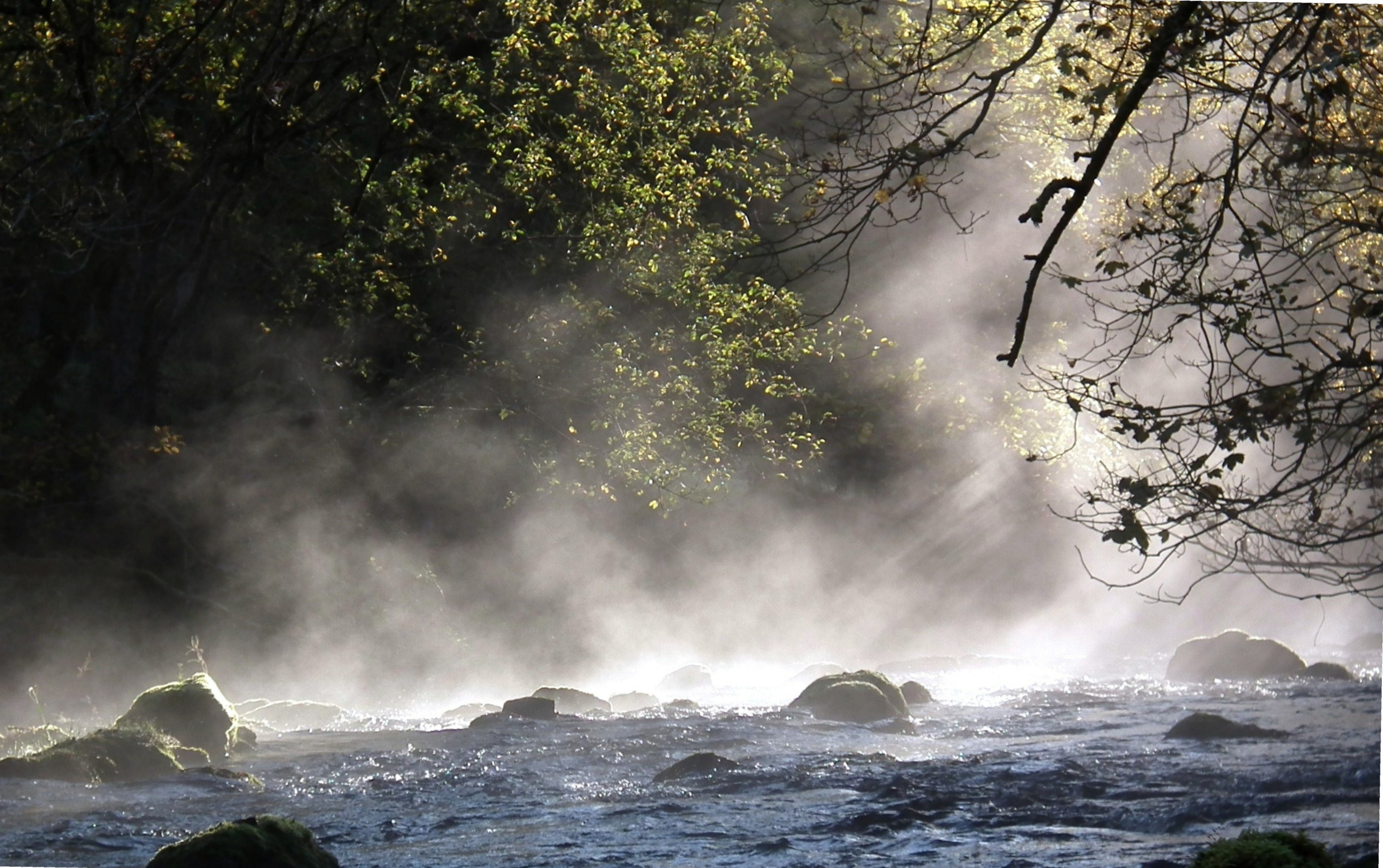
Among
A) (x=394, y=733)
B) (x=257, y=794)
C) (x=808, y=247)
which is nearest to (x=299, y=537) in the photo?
(x=394, y=733)

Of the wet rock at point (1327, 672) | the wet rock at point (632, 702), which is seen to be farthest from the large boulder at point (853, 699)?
the wet rock at point (1327, 672)

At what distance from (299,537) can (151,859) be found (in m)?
5.33

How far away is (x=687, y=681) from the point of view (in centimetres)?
1280

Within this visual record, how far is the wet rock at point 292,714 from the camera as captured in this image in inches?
Answer: 350

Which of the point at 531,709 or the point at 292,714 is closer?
the point at 292,714

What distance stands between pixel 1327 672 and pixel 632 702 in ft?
17.2

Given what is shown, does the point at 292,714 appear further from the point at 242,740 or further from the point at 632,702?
the point at 632,702

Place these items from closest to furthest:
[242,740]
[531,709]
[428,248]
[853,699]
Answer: [242,740], [853,699], [531,709], [428,248]

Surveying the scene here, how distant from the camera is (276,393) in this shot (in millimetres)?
9719

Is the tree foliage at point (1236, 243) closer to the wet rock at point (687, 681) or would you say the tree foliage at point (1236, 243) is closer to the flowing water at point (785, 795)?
the flowing water at point (785, 795)

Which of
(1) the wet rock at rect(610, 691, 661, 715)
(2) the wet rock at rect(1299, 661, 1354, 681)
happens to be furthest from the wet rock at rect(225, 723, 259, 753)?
(2) the wet rock at rect(1299, 661, 1354, 681)

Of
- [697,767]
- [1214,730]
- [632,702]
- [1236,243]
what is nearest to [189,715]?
[697,767]

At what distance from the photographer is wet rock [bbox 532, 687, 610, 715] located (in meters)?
10.1

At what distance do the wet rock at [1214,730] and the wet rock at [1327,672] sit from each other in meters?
0.90
